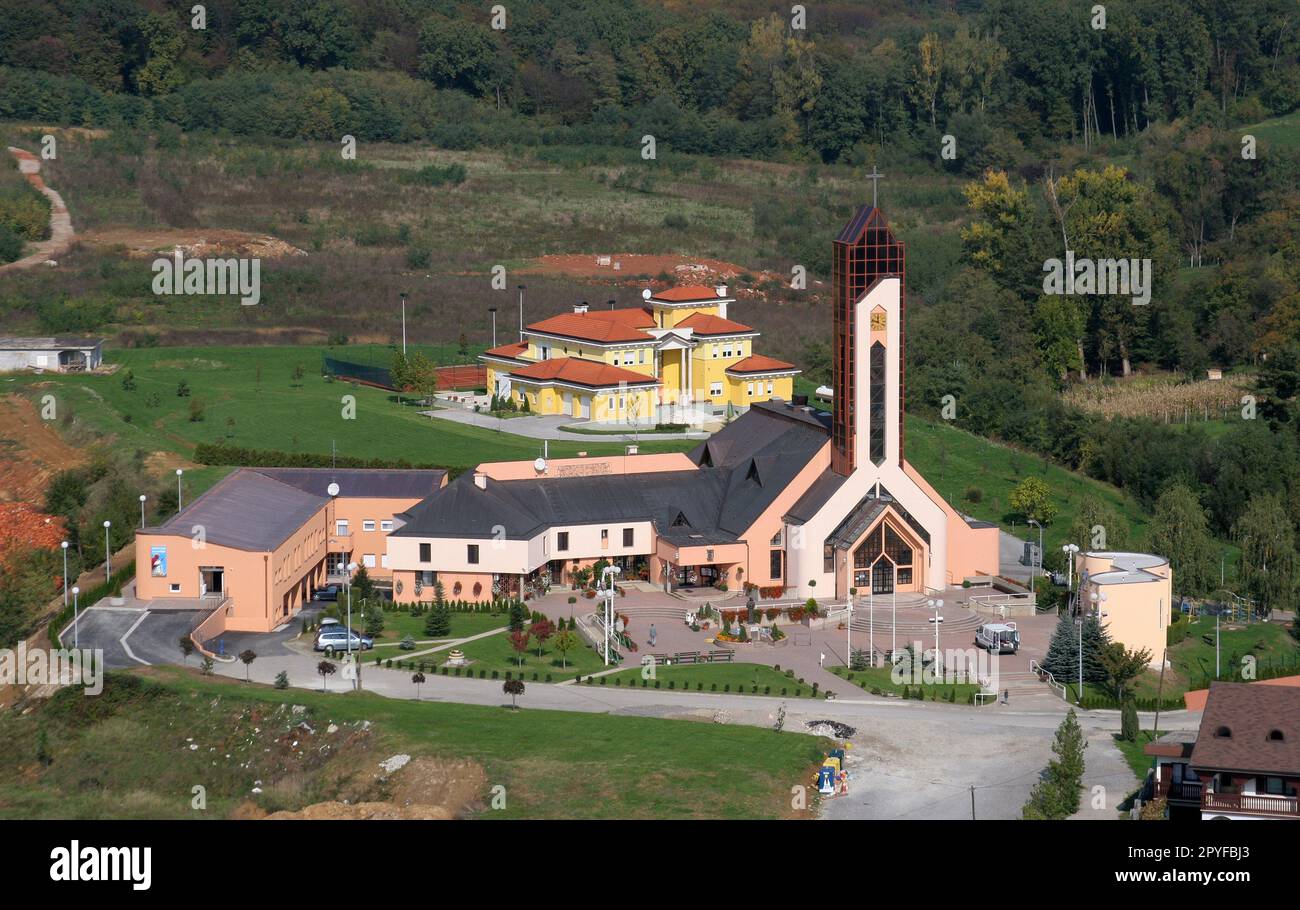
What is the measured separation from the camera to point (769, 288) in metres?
128

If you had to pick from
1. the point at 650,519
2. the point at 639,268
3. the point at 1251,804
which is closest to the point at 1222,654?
the point at 1251,804

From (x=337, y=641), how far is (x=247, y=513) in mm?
7960

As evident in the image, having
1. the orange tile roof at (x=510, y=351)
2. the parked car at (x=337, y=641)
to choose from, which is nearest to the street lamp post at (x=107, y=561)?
the parked car at (x=337, y=641)

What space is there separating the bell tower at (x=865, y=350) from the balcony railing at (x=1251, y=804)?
2485cm

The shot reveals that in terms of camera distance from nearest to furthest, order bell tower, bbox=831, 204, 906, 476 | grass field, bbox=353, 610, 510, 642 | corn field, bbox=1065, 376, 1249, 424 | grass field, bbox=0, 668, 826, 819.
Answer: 1. grass field, bbox=0, 668, 826, 819
2. grass field, bbox=353, 610, 510, 642
3. bell tower, bbox=831, 204, 906, 476
4. corn field, bbox=1065, 376, 1249, 424

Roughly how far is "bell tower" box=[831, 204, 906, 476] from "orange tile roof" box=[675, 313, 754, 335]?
2445 centimetres

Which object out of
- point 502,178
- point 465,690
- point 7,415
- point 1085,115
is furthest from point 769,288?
point 465,690

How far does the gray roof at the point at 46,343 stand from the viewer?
100 meters

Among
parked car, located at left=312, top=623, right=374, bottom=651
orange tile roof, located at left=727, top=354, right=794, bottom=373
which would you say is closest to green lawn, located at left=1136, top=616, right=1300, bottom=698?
parked car, located at left=312, top=623, right=374, bottom=651

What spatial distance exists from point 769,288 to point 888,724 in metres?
72.7

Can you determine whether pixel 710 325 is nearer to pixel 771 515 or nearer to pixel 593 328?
pixel 593 328

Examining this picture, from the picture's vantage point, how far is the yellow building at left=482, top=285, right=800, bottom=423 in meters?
92.6

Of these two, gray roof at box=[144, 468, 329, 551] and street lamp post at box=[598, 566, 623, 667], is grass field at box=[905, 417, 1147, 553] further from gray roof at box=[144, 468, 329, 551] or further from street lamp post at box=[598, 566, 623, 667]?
gray roof at box=[144, 468, 329, 551]

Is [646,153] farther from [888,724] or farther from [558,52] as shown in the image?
[888,724]
